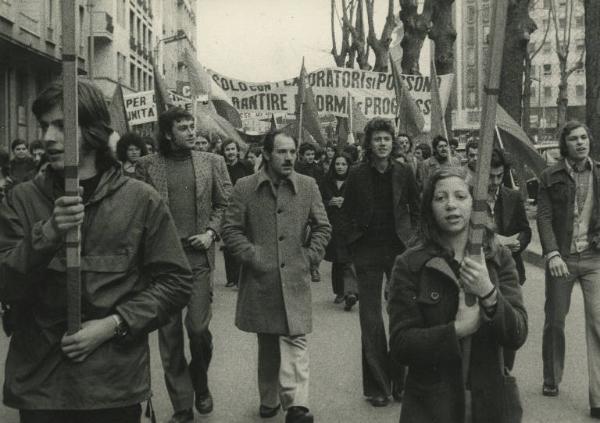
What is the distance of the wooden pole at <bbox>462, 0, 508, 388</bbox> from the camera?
9.38ft

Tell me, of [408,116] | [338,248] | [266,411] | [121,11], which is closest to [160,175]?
[266,411]

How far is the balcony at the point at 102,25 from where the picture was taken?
45.7 meters

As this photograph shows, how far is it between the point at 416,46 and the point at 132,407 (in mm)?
20521

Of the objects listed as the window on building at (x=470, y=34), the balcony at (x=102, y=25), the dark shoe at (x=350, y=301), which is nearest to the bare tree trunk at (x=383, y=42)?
the balcony at (x=102, y=25)

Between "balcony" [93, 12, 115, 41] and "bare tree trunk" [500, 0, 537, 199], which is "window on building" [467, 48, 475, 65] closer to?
"balcony" [93, 12, 115, 41]

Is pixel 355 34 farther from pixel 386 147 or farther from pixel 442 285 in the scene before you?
pixel 442 285

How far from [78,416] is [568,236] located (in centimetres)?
396

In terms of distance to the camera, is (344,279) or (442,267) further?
(344,279)

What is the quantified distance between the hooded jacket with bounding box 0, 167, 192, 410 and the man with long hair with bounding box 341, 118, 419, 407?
3165mm

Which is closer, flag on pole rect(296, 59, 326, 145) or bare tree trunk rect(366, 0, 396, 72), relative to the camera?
flag on pole rect(296, 59, 326, 145)

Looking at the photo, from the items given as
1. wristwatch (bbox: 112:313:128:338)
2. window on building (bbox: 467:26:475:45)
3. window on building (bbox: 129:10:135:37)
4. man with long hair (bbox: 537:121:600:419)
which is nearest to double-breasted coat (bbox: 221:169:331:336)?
man with long hair (bbox: 537:121:600:419)

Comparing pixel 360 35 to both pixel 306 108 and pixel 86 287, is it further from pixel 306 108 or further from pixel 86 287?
pixel 86 287

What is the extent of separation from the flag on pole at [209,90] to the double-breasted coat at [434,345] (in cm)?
1173

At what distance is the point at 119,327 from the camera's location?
293 cm
